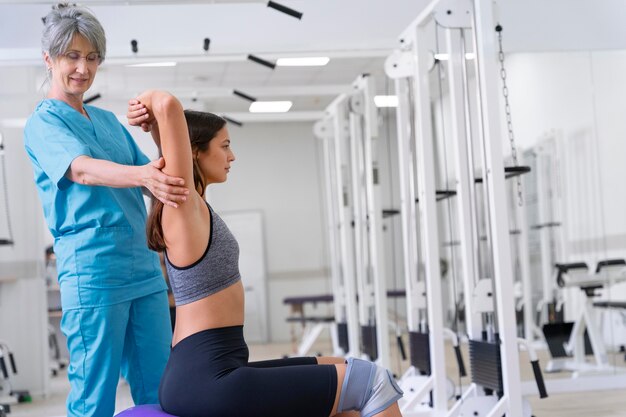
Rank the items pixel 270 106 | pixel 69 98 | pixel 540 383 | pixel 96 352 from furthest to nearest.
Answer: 1. pixel 270 106
2. pixel 540 383
3. pixel 69 98
4. pixel 96 352

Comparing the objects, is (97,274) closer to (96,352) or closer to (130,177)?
(96,352)

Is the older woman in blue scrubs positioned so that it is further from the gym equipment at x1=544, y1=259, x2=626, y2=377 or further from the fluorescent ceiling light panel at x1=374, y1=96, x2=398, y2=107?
the fluorescent ceiling light panel at x1=374, y1=96, x2=398, y2=107

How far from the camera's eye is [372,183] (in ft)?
16.2

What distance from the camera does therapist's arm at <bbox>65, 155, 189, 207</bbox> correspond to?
5.19 ft

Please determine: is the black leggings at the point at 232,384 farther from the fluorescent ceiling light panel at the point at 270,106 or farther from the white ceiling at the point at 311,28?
the fluorescent ceiling light panel at the point at 270,106

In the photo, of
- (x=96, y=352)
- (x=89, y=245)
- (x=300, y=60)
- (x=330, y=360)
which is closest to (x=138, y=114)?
(x=89, y=245)

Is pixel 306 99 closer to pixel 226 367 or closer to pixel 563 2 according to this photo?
pixel 563 2

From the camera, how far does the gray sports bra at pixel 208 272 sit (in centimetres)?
165

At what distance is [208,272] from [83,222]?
1.25 ft

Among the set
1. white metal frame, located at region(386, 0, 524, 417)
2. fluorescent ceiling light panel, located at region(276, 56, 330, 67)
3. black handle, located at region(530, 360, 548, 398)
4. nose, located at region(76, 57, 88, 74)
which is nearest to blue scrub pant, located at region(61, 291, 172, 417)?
nose, located at region(76, 57, 88, 74)

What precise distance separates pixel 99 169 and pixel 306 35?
2.84 meters

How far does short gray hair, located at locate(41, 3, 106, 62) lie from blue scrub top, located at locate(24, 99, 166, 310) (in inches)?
5.2

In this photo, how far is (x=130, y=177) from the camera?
167 centimetres

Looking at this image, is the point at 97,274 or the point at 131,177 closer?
the point at 131,177
